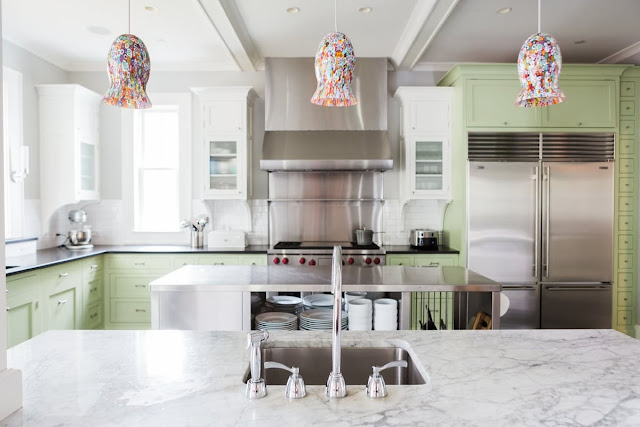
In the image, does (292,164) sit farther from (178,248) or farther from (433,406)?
(433,406)

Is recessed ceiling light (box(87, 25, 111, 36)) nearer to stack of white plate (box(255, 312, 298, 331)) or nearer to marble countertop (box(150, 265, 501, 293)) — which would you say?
marble countertop (box(150, 265, 501, 293))

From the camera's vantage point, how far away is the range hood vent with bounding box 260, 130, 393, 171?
4.60m

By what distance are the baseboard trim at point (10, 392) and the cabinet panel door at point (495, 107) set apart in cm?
Answer: 420

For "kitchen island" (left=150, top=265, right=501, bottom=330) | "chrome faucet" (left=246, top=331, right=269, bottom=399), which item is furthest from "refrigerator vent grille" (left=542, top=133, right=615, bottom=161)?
"chrome faucet" (left=246, top=331, right=269, bottom=399)

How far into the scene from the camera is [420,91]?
4715 millimetres

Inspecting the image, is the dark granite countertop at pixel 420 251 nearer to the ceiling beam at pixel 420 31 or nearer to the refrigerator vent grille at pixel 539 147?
the refrigerator vent grille at pixel 539 147

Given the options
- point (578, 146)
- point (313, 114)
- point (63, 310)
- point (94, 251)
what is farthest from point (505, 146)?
point (63, 310)

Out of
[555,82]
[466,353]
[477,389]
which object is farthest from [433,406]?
[555,82]

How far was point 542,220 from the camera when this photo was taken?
4.37 meters

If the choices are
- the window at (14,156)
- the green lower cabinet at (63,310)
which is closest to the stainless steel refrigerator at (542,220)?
the green lower cabinet at (63,310)

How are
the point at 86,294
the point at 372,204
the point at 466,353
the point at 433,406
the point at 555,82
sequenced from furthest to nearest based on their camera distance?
the point at 372,204 → the point at 86,294 → the point at 555,82 → the point at 466,353 → the point at 433,406

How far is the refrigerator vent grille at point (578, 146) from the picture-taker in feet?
14.4

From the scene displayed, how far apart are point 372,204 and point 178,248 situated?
2.17 meters

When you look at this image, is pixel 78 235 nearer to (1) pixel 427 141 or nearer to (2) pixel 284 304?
(2) pixel 284 304
